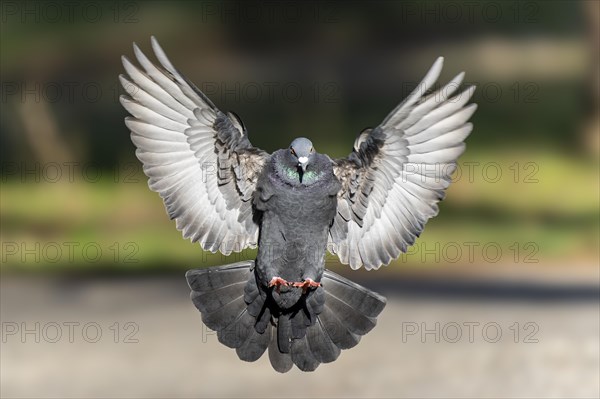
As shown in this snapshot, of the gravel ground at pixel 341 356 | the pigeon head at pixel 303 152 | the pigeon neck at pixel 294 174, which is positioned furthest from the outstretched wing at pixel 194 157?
the gravel ground at pixel 341 356

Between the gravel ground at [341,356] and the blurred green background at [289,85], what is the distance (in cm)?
320

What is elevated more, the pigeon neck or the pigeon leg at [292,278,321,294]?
the pigeon neck

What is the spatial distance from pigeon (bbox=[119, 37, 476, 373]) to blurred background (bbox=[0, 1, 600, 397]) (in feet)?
6.87

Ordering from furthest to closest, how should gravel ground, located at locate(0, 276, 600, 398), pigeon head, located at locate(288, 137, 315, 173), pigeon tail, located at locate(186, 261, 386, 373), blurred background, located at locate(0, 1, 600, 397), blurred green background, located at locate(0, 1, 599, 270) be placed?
1. blurred green background, located at locate(0, 1, 599, 270)
2. blurred background, located at locate(0, 1, 600, 397)
3. gravel ground, located at locate(0, 276, 600, 398)
4. pigeon tail, located at locate(186, 261, 386, 373)
5. pigeon head, located at locate(288, 137, 315, 173)

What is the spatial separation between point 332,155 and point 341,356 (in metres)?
5.29

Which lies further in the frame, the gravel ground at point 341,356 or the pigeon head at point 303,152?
the gravel ground at point 341,356

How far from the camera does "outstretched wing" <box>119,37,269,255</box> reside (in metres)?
4.64

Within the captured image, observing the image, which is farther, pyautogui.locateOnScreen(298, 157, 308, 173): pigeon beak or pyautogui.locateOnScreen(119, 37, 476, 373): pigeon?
pyautogui.locateOnScreen(119, 37, 476, 373): pigeon

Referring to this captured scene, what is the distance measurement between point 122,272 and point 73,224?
2.06m

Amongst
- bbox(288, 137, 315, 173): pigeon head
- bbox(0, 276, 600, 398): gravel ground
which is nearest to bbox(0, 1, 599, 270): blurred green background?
bbox(0, 276, 600, 398): gravel ground

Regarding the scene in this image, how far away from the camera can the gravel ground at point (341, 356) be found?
6992 mm

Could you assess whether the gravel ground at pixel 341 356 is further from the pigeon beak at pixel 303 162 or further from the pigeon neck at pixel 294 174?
the pigeon beak at pixel 303 162

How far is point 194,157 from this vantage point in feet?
15.7

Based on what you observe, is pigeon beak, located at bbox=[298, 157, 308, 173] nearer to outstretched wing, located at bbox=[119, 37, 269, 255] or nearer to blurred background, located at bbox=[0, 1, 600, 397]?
outstretched wing, located at bbox=[119, 37, 269, 255]
